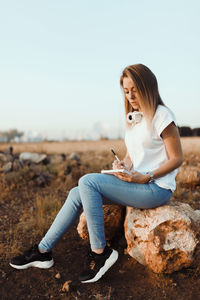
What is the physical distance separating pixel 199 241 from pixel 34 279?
1572 millimetres

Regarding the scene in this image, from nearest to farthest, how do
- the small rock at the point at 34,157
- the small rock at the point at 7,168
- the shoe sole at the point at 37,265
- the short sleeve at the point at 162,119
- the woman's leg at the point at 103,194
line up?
1. the short sleeve at the point at 162,119
2. the woman's leg at the point at 103,194
3. the shoe sole at the point at 37,265
4. the small rock at the point at 7,168
5. the small rock at the point at 34,157

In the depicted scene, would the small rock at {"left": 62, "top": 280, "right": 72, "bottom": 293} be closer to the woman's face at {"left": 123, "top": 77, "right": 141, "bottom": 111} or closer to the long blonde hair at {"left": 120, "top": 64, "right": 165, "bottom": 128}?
the long blonde hair at {"left": 120, "top": 64, "right": 165, "bottom": 128}

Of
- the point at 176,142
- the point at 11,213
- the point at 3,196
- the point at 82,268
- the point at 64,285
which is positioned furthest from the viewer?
the point at 3,196

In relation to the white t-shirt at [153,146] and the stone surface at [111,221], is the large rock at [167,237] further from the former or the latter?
the stone surface at [111,221]

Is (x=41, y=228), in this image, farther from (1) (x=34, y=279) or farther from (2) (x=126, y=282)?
(2) (x=126, y=282)

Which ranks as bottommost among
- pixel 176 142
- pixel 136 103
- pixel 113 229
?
pixel 113 229

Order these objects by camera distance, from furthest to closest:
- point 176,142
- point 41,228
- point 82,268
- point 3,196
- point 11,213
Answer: point 3,196 → point 11,213 → point 41,228 → point 82,268 → point 176,142

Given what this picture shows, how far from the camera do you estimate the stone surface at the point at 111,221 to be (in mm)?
3178

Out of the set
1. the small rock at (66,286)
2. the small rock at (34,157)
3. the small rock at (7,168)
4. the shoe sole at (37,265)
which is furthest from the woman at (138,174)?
the small rock at (34,157)

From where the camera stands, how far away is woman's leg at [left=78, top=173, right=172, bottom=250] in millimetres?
2520

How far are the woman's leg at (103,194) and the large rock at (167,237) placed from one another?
0.13 meters

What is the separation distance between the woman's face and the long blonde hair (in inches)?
1.6

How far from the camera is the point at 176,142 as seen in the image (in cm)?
244

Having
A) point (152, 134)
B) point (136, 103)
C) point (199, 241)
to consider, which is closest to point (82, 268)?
point (199, 241)
